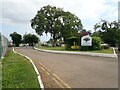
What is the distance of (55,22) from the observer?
8025cm

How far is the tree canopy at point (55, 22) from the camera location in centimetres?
7919

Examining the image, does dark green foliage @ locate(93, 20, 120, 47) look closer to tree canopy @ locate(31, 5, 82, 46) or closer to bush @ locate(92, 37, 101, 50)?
tree canopy @ locate(31, 5, 82, 46)

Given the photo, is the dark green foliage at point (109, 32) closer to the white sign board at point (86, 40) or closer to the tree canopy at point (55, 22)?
the tree canopy at point (55, 22)

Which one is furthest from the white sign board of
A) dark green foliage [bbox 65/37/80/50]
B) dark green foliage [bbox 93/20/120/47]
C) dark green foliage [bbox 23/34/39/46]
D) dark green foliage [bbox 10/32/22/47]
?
dark green foliage [bbox 10/32/22/47]

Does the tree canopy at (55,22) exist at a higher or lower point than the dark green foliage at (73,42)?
higher

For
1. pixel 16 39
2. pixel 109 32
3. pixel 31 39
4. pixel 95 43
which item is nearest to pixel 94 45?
pixel 95 43

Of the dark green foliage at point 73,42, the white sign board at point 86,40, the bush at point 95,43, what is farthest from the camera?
the dark green foliage at point 73,42

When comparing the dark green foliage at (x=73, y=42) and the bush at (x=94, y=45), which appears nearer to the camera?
the bush at (x=94, y=45)

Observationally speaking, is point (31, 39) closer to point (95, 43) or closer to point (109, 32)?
point (109, 32)

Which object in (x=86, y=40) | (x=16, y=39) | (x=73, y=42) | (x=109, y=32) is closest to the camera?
(x=86, y=40)

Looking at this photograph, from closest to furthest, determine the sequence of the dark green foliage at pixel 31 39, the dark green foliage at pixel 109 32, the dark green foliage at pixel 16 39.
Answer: the dark green foliage at pixel 109 32 < the dark green foliage at pixel 31 39 < the dark green foliage at pixel 16 39

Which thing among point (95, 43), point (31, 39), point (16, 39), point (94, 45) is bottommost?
point (94, 45)

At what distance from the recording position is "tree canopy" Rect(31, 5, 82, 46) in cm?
7919

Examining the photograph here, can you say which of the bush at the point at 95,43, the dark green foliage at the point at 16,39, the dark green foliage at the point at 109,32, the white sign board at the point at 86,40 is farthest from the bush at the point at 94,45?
the dark green foliage at the point at 16,39
